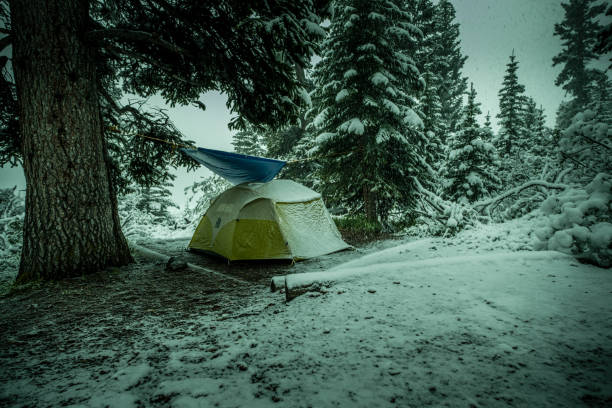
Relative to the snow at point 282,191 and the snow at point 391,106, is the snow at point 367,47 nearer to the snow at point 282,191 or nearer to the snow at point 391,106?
the snow at point 391,106

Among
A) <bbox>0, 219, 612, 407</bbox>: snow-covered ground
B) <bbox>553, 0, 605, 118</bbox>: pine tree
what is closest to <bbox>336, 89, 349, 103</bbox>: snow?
<bbox>0, 219, 612, 407</bbox>: snow-covered ground

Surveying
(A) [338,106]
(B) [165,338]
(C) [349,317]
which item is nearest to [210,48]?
(B) [165,338]

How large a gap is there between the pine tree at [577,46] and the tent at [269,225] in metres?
28.5

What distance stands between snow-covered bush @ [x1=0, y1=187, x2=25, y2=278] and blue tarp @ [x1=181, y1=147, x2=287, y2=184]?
167 inches

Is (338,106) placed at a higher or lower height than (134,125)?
higher

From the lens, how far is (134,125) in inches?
243

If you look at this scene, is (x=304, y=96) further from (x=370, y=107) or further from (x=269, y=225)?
(x=370, y=107)

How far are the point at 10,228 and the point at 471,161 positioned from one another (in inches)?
565

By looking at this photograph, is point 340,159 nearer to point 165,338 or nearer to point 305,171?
point 305,171

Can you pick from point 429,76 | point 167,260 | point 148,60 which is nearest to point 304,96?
point 148,60

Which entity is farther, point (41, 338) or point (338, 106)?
point (338, 106)

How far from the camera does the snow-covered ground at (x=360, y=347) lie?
4.52 feet

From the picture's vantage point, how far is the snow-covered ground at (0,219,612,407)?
1377 millimetres

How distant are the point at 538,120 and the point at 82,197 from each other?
27268 mm
